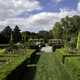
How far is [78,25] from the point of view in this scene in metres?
119

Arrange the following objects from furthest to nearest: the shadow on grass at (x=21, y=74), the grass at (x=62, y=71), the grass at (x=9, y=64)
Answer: the grass at (x=62, y=71) → the shadow on grass at (x=21, y=74) → the grass at (x=9, y=64)

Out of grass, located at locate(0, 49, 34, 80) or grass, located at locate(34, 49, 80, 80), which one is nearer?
grass, located at locate(0, 49, 34, 80)

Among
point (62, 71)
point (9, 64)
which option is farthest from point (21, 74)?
point (62, 71)

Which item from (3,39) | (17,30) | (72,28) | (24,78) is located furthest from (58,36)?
(24,78)

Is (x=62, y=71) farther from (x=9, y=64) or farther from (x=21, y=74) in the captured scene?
(x=9, y=64)

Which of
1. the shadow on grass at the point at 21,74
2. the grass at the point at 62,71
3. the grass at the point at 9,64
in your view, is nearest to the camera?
the grass at the point at 9,64

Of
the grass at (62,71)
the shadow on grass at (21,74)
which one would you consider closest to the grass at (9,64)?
the shadow on grass at (21,74)

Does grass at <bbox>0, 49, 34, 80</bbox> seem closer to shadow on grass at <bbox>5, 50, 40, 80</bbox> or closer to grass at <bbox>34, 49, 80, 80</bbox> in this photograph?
shadow on grass at <bbox>5, 50, 40, 80</bbox>

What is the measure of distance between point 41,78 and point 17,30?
133077mm

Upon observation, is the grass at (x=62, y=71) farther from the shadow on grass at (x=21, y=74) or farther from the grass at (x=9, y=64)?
the grass at (x=9, y=64)

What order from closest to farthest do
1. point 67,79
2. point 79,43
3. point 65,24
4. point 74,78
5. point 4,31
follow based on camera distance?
1. point 74,78
2. point 67,79
3. point 79,43
4. point 65,24
5. point 4,31

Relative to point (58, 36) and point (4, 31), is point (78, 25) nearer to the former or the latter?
point (58, 36)

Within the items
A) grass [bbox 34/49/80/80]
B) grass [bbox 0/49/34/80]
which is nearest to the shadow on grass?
grass [bbox 0/49/34/80]

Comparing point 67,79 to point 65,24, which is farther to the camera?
point 65,24
